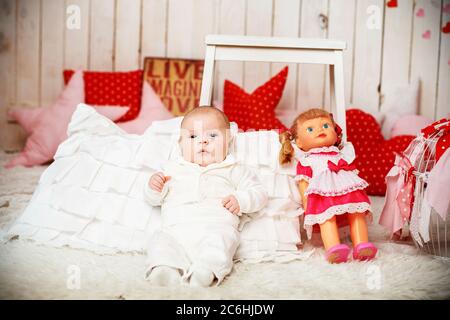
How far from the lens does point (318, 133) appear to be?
1205 millimetres

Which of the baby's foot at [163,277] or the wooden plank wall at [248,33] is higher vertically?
the wooden plank wall at [248,33]

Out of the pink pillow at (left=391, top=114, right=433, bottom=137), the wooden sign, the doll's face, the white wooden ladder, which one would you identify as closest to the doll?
the doll's face

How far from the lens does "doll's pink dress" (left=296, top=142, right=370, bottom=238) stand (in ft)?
3.63

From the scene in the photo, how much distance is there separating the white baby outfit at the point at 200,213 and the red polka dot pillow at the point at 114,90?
0.99 m

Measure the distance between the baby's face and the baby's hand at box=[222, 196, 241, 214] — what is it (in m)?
0.12

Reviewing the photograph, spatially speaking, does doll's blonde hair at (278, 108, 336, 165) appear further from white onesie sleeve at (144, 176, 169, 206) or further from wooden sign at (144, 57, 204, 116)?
wooden sign at (144, 57, 204, 116)

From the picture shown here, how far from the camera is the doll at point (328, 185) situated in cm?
110

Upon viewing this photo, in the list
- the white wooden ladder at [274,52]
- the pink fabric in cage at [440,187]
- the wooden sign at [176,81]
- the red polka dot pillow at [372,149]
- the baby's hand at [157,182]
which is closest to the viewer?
the pink fabric in cage at [440,187]

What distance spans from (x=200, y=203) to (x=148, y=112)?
108 centimetres

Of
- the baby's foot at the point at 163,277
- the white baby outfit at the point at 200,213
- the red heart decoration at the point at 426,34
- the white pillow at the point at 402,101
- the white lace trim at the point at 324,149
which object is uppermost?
the red heart decoration at the point at 426,34

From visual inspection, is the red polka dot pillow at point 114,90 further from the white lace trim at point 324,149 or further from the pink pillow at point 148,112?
the white lace trim at point 324,149

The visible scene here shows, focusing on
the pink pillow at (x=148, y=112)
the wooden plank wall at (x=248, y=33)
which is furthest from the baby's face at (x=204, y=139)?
the wooden plank wall at (x=248, y=33)
